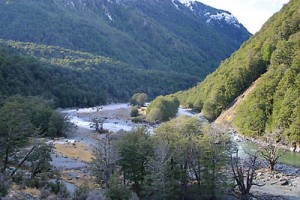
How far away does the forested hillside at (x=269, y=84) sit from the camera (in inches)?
3091

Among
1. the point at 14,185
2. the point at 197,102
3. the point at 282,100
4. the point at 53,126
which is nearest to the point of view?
the point at 14,185

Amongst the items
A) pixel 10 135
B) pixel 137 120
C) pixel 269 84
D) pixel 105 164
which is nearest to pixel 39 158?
pixel 10 135

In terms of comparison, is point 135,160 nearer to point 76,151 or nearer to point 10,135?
point 10,135

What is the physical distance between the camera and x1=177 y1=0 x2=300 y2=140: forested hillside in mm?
78500

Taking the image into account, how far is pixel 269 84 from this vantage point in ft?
291

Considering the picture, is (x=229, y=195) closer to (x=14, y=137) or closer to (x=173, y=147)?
(x=173, y=147)

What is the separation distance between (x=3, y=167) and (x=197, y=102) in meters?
103

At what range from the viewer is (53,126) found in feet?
301

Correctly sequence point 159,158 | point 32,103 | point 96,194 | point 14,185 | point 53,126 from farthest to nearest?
point 32,103
point 53,126
point 159,158
point 14,185
point 96,194

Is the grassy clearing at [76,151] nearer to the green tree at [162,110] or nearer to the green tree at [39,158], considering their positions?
the green tree at [39,158]

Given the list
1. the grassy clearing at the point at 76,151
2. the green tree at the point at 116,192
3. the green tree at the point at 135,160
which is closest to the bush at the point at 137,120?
the grassy clearing at the point at 76,151

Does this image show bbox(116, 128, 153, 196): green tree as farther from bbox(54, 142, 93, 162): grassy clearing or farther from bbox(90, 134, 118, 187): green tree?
bbox(54, 142, 93, 162): grassy clearing

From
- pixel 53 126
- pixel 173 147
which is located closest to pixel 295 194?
pixel 173 147

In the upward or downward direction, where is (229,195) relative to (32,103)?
downward
